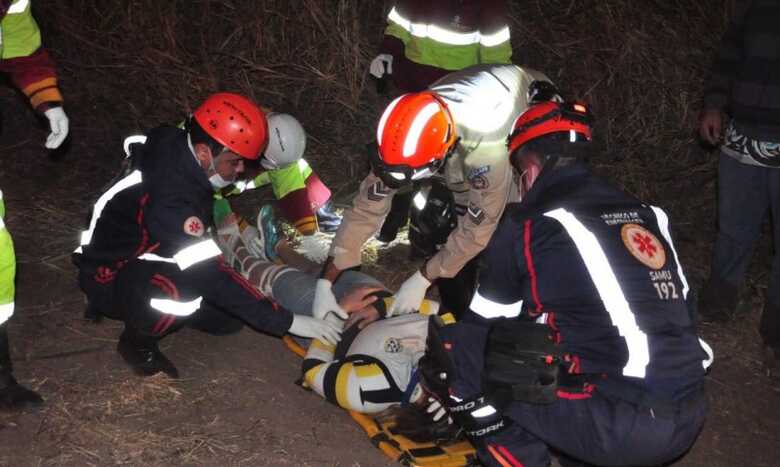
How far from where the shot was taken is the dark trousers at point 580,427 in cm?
281

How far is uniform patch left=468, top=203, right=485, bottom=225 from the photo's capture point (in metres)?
4.03

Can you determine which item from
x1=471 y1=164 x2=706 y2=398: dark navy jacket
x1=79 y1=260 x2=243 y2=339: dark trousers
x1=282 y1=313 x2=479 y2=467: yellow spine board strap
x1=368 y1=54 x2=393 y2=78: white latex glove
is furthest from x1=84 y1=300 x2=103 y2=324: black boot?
x1=471 y1=164 x2=706 y2=398: dark navy jacket

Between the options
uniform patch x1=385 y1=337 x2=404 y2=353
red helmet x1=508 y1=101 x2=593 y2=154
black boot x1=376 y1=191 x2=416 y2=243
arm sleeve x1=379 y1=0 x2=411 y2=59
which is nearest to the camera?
red helmet x1=508 y1=101 x2=593 y2=154

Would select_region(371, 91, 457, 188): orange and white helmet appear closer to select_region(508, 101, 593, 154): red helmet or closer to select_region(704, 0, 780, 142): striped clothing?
select_region(508, 101, 593, 154): red helmet

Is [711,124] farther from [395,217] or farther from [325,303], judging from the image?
[325,303]

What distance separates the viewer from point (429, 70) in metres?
5.19

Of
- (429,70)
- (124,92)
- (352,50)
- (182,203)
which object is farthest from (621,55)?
(182,203)

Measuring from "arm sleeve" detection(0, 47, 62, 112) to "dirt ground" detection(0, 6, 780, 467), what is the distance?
3.77 feet

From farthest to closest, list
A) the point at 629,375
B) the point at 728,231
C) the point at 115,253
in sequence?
the point at 728,231 → the point at 115,253 → the point at 629,375

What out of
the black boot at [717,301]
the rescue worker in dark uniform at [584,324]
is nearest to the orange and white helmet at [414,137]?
the rescue worker in dark uniform at [584,324]

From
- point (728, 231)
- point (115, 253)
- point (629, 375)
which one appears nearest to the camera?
point (629, 375)

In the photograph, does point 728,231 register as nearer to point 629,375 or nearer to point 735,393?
point 735,393

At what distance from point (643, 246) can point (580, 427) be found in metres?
0.66

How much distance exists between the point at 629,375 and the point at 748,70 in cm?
249
